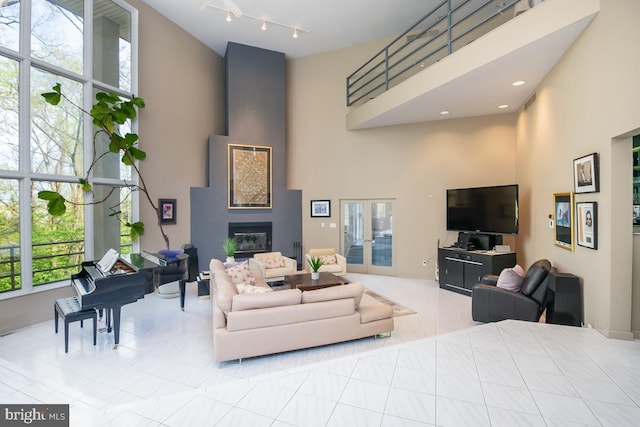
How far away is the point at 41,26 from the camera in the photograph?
4688 millimetres

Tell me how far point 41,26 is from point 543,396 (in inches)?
294

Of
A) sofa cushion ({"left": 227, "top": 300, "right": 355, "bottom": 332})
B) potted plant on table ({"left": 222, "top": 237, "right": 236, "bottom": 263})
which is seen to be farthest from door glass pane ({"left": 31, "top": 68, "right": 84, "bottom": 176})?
sofa cushion ({"left": 227, "top": 300, "right": 355, "bottom": 332})

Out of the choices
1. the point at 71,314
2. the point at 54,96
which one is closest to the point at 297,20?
the point at 54,96

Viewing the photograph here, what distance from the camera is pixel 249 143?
7.80 m

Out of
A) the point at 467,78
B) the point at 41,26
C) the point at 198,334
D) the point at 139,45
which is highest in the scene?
the point at 139,45

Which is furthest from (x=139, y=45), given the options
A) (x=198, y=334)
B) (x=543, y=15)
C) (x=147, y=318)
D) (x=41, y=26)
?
(x=543, y=15)

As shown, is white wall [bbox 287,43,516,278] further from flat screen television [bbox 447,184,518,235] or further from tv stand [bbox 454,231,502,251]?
tv stand [bbox 454,231,502,251]

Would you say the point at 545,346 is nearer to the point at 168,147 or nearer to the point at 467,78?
the point at 467,78

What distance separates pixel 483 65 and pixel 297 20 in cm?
429

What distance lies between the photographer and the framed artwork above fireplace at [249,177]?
7.63 m

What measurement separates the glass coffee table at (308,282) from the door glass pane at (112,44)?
4.76m

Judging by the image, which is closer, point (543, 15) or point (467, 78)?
point (543, 15)

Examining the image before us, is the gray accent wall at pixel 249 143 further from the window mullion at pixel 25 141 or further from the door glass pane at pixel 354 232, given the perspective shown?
the window mullion at pixel 25 141

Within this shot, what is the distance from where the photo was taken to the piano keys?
364cm
